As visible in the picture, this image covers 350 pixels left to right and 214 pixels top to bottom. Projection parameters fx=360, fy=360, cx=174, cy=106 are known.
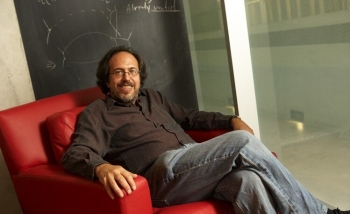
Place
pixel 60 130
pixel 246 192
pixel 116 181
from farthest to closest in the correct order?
pixel 60 130 → pixel 246 192 → pixel 116 181

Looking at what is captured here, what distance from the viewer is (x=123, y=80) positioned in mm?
2021

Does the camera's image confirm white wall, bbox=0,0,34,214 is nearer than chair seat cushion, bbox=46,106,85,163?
No

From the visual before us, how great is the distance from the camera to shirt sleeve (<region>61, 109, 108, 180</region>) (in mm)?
1488

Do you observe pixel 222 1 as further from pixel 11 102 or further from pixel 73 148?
pixel 11 102

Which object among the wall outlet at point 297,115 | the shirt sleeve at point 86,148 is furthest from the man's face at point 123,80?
the wall outlet at point 297,115

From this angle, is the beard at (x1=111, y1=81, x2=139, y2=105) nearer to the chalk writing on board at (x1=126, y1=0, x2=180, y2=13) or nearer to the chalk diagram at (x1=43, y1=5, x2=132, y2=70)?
the chalk diagram at (x1=43, y1=5, x2=132, y2=70)

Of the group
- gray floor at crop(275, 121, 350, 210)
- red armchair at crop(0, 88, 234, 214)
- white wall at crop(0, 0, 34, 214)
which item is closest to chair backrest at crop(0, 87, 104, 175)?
red armchair at crop(0, 88, 234, 214)

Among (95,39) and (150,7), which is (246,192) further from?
→ (150,7)

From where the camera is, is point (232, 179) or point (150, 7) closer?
point (232, 179)

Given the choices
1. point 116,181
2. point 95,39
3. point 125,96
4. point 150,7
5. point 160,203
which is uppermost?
point 150,7

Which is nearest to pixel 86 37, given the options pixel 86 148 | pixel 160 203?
pixel 86 148

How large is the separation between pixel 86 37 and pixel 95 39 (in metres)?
0.07

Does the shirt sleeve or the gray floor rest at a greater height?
the shirt sleeve

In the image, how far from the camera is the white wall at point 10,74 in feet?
7.71
